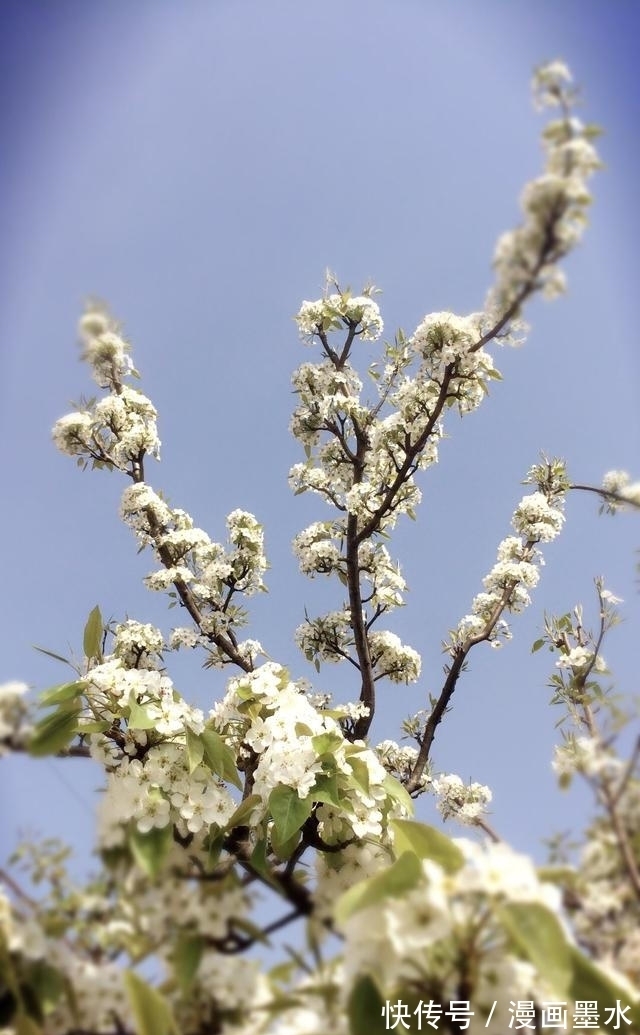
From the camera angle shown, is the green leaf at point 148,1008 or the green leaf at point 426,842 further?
the green leaf at point 426,842

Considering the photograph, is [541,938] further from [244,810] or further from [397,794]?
[397,794]

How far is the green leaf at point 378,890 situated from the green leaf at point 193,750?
3.36 ft

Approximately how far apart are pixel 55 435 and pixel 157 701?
1.71m

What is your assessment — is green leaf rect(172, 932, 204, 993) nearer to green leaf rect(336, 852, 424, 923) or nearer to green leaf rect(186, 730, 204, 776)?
green leaf rect(336, 852, 424, 923)

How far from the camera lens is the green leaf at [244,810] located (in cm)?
191

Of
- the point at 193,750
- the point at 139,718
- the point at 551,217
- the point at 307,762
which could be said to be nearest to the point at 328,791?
the point at 307,762

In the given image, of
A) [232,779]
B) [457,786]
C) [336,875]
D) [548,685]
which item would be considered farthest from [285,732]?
[457,786]

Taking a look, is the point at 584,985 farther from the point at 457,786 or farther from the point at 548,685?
the point at 457,786

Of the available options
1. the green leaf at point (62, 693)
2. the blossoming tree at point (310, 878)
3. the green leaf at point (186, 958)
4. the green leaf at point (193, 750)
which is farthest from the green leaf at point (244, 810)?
the green leaf at point (186, 958)

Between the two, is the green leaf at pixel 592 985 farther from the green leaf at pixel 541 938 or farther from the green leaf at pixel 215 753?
the green leaf at pixel 215 753

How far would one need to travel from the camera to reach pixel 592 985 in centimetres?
70

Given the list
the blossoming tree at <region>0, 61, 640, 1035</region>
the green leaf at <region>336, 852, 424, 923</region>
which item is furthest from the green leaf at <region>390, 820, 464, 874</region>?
the green leaf at <region>336, 852, 424, 923</region>

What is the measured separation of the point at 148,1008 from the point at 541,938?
0.38 meters

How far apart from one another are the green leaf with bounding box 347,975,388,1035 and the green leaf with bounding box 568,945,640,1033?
0.18 metres
